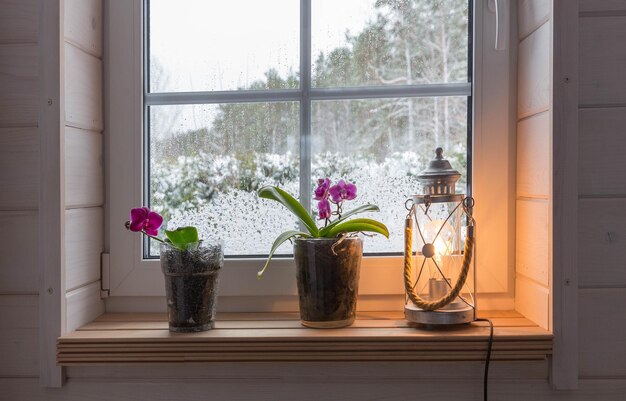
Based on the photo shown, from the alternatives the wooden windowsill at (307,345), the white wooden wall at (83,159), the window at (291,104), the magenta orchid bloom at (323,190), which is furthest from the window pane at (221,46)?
the wooden windowsill at (307,345)

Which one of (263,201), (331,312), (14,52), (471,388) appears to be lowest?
(471,388)

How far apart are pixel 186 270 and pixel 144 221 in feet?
0.35

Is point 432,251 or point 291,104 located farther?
point 291,104

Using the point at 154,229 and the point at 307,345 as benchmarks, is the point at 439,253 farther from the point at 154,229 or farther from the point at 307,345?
the point at 154,229

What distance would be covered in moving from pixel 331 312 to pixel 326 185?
22 centimetres

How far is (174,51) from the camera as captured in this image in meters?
1.25

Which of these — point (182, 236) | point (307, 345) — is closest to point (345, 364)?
point (307, 345)

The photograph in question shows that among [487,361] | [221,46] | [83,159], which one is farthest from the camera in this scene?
[221,46]

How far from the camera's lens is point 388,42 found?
123 cm

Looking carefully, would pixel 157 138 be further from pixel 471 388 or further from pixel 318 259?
pixel 471 388

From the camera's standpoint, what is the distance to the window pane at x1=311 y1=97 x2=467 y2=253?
1.22 m

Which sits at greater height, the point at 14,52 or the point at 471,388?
the point at 14,52

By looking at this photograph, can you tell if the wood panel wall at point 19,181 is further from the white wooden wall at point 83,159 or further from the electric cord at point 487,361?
the electric cord at point 487,361

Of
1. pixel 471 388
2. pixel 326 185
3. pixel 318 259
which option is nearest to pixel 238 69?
pixel 326 185
